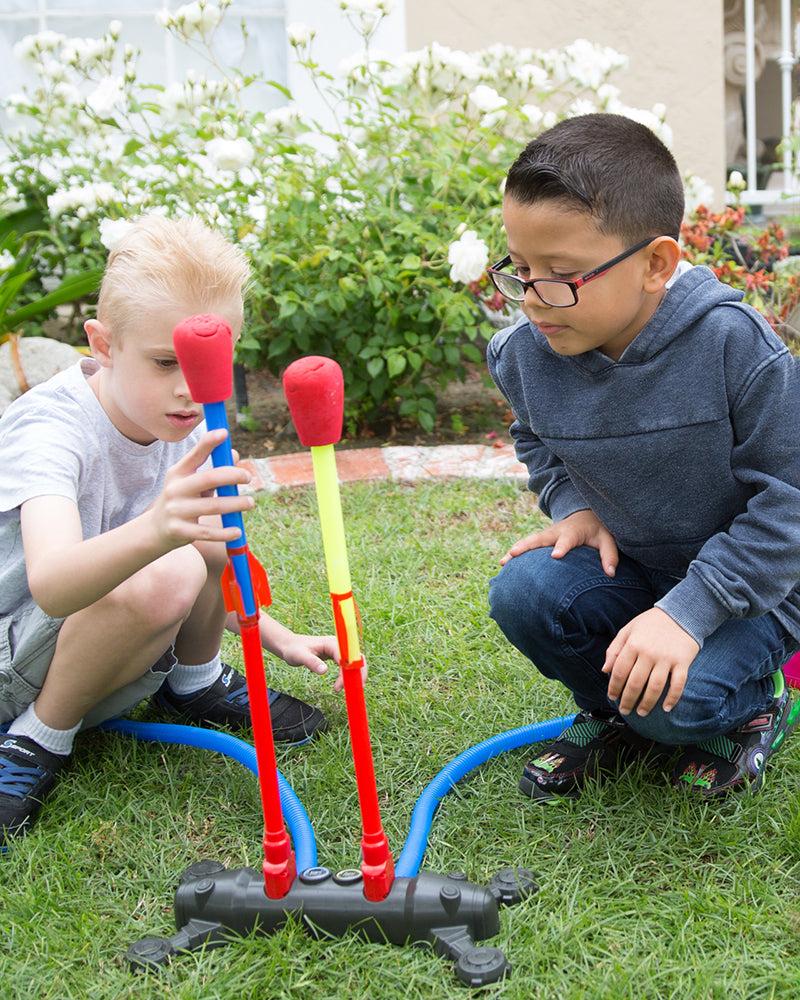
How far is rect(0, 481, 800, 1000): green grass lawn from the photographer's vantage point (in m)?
1.28

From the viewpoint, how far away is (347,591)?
1188 millimetres

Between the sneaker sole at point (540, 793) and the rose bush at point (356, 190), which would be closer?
the sneaker sole at point (540, 793)

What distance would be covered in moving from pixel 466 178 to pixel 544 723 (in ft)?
8.12

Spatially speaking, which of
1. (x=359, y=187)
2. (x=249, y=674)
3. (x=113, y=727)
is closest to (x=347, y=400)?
(x=359, y=187)

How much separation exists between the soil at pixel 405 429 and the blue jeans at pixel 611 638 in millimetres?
2100

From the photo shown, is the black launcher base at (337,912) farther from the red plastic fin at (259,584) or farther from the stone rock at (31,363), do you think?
the stone rock at (31,363)

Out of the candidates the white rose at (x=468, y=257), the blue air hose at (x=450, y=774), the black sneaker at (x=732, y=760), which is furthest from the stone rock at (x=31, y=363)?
the black sneaker at (x=732, y=760)

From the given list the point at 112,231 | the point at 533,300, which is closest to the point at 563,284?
the point at 533,300

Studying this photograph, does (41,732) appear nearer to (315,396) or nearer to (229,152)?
(315,396)

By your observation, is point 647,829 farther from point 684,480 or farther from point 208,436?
point 208,436

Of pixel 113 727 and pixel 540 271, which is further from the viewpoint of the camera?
pixel 113 727

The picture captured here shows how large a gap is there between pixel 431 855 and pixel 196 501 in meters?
0.69

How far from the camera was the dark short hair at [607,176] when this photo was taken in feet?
4.73

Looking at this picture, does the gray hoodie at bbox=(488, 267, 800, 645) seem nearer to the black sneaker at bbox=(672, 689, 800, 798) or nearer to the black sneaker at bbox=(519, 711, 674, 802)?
the black sneaker at bbox=(672, 689, 800, 798)
